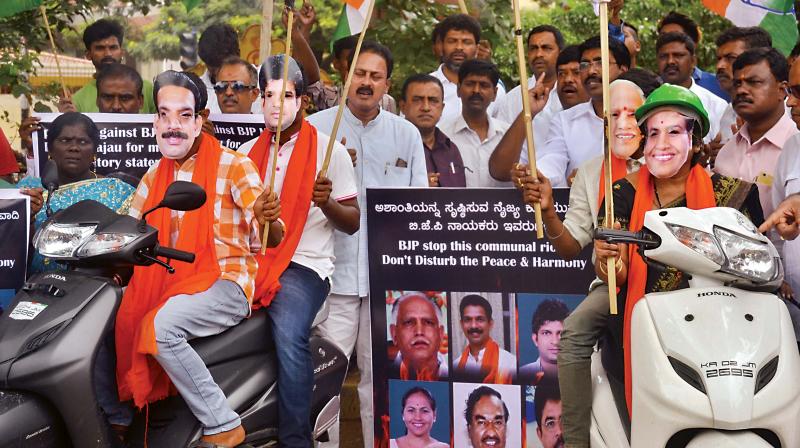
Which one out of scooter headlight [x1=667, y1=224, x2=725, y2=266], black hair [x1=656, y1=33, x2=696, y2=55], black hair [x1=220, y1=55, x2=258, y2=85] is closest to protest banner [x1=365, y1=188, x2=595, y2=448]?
black hair [x1=220, y1=55, x2=258, y2=85]

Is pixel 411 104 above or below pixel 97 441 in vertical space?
above

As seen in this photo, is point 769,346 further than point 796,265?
No

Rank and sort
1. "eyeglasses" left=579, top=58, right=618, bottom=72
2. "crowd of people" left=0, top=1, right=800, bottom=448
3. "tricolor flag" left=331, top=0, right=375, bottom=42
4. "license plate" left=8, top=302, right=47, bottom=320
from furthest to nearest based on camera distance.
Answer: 1. "tricolor flag" left=331, top=0, right=375, bottom=42
2. "eyeglasses" left=579, top=58, right=618, bottom=72
3. "crowd of people" left=0, top=1, right=800, bottom=448
4. "license plate" left=8, top=302, right=47, bottom=320

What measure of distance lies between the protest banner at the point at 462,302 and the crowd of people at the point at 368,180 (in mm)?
34

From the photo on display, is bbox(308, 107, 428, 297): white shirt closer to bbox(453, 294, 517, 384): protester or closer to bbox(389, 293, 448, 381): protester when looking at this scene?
bbox(389, 293, 448, 381): protester

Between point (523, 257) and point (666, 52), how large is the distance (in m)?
2.52

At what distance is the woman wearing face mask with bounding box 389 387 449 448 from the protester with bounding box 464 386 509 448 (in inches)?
7.0

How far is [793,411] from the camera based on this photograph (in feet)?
12.9

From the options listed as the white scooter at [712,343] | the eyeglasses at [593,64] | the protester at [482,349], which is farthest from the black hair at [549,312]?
the white scooter at [712,343]

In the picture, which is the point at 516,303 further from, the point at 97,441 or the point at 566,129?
the point at 97,441

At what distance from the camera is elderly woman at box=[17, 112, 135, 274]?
5.81 metres

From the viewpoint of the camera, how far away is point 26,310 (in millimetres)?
4465

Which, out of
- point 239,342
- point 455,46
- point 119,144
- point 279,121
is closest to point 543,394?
point 239,342

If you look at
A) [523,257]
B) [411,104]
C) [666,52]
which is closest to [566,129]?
[523,257]
